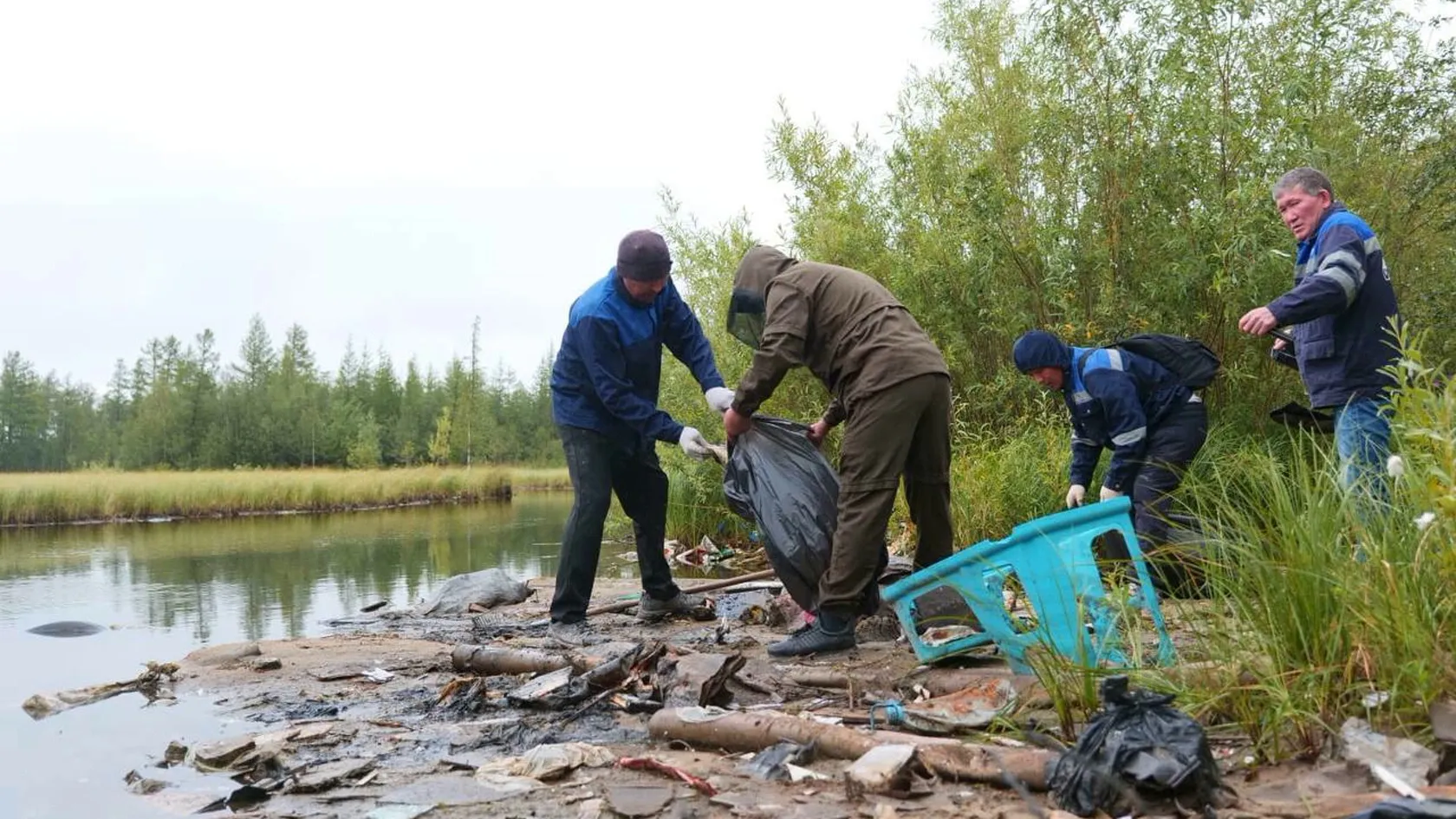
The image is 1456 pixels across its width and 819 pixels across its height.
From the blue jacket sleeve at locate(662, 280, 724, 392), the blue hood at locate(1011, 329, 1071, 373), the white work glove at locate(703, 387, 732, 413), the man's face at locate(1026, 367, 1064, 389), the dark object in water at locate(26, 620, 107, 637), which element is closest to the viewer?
the blue hood at locate(1011, 329, 1071, 373)

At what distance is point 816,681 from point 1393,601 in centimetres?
196

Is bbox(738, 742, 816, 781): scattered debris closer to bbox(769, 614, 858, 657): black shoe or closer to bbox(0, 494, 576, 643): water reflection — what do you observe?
bbox(769, 614, 858, 657): black shoe

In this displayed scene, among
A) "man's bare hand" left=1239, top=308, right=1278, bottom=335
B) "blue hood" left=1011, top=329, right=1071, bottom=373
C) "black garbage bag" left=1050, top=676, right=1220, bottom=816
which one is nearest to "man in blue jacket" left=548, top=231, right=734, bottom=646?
"blue hood" left=1011, top=329, right=1071, bottom=373

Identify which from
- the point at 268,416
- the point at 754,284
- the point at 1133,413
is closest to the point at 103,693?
the point at 754,284

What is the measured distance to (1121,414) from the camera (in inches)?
192

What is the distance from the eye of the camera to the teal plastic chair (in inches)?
128

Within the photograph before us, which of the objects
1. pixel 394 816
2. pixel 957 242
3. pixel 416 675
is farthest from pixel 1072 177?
pixel 394 816

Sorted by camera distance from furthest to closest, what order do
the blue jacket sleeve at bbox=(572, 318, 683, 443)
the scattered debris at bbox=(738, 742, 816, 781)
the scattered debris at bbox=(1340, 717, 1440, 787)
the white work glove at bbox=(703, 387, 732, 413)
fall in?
the blue jacket sleeve at bbox=(572, 318, 683, 443) < the white work glove at bbox=(703, 387, 732, 413) < the scattered debris at bbox=(738, 742, 816, 781) < the scattered debris at bbox=(1340, 717, 1440, 787)

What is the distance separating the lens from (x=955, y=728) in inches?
123

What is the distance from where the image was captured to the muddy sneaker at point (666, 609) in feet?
20.1

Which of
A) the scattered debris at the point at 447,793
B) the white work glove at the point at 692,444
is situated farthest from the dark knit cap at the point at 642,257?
the scattered debris at the point at 447,793

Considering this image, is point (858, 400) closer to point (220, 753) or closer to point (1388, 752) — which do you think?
point (1388, 752)

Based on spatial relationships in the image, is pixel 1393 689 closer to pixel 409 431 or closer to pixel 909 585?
pixel 909 585

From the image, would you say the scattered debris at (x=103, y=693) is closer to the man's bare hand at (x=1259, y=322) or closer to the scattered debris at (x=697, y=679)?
the scattered debris at (x=697, y=679)
